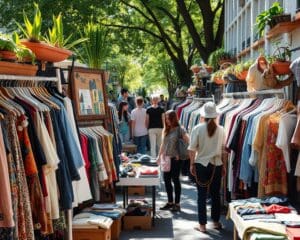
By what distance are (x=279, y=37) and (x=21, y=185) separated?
6.64m

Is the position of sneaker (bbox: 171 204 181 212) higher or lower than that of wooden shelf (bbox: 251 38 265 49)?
lower

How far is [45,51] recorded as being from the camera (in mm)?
6035

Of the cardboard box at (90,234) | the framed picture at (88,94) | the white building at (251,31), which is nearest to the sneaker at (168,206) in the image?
the framed picture at (88,94)

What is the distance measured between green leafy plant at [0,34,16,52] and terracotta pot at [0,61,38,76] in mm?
128

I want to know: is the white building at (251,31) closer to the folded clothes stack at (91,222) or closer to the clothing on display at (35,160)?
the folded clothes stack at (91,222)

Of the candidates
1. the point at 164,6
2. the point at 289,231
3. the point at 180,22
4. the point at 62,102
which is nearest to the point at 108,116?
the point at 62,102

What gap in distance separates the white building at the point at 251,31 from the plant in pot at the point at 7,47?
4.78 meters

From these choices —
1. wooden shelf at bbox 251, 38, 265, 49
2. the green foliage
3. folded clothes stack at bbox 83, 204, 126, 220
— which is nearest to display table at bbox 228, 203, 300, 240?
folded clothes stack at bbox 83, 204, 126, 220

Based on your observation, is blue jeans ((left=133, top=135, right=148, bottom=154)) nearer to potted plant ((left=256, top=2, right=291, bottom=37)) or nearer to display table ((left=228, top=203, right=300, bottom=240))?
potted plant ((left=256, top=2, right=291, bottom=37))

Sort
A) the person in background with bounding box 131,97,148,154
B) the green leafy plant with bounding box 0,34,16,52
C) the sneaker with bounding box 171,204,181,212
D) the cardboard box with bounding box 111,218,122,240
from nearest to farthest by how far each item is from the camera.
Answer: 1. the green leafy plant with bounding box 0,34,16,52
2. the cardboard box with bounding box 111,218,122,240
3. the sneaker with bounding box 171,204,181,212
4. the person in background with bounding box 131,97,148,154

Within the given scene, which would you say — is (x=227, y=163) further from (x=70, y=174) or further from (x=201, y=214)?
(x=70, y=174)

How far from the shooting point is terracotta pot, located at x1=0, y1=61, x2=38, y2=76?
196 inches

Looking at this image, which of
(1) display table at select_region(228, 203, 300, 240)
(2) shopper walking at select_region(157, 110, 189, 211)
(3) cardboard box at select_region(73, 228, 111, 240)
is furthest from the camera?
(2) shopper walking at select_region(157, 110, 189, 211)

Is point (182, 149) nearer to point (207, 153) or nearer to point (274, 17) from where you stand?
point (207, 153)
